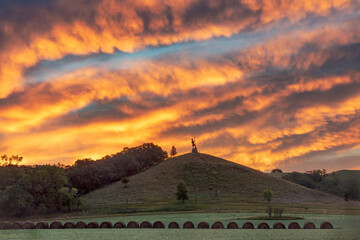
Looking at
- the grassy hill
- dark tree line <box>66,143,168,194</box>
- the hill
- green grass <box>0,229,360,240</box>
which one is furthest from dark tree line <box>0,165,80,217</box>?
the hill

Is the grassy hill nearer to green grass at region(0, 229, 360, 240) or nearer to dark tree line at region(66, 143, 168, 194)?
dark tree line at region(66, 143, 168, 194)

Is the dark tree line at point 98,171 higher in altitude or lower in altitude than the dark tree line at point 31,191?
higher

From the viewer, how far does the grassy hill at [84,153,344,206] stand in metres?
140

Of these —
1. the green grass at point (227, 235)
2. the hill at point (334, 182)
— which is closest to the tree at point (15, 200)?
the green grass at point (227, 235)

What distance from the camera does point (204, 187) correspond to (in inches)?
6289

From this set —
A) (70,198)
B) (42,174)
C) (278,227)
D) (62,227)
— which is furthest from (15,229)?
(42,174)

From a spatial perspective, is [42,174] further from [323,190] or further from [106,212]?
[323,190]

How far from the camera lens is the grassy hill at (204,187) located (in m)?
140

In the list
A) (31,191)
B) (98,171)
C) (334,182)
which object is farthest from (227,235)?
(98,171)

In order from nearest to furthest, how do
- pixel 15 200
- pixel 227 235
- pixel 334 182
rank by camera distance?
pixel 227 235 < pixel 15 200 < pixel 334 182

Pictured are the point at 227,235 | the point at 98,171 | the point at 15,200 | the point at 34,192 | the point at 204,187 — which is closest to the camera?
the point at 227,235

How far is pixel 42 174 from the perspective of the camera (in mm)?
125125

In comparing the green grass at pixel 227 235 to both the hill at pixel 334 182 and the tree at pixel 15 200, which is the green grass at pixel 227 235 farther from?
the tree at pixel 15 200

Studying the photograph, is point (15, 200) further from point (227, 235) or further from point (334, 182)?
point (334, 182)
